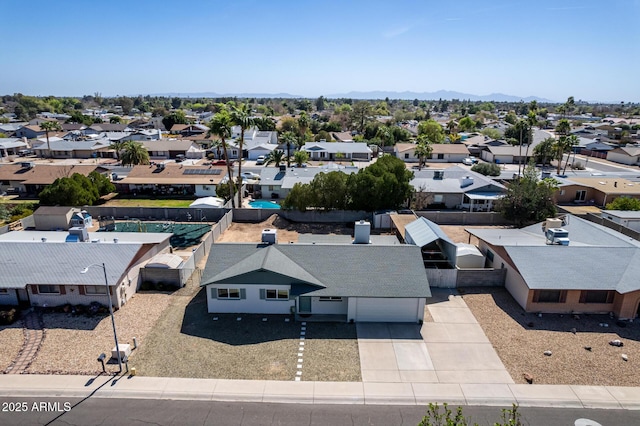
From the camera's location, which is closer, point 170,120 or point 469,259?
point 469,259

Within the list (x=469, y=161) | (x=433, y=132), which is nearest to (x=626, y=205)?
(x=469, y=161)

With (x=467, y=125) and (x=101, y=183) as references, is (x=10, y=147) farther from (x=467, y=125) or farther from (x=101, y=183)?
(x=467, y=125)

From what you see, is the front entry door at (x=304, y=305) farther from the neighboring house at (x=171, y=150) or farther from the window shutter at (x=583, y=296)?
the neighboring house at (x=171, y=150)

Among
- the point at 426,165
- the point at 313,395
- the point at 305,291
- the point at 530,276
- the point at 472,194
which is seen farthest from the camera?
the point at 426,165

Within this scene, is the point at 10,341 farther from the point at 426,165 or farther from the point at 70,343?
the point at 426,165

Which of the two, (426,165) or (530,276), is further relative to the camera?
(426,165)

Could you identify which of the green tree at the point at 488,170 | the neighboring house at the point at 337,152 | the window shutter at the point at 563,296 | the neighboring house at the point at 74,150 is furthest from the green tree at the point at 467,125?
the window shutter at the point at 563,296

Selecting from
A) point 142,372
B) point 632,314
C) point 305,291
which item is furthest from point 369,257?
point 632,314
